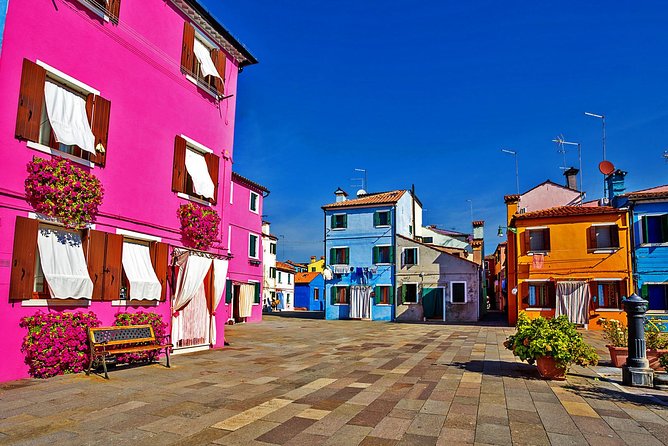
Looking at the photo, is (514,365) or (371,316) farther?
(371,316)

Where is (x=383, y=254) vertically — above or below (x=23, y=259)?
above

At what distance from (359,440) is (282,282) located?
4732cm

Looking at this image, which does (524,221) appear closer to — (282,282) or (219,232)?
(219,232)

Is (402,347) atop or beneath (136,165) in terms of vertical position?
beneath

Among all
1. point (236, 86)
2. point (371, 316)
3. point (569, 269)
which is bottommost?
point (371, 316)

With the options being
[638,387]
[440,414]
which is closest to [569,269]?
[638,387]

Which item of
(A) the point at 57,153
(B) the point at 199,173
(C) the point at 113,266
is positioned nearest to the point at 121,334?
(C) the point at 113,266

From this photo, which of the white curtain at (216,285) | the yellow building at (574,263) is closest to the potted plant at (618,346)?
the white curtain at (216,285)

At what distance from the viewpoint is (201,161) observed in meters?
13.3

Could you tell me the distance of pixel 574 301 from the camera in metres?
23.9

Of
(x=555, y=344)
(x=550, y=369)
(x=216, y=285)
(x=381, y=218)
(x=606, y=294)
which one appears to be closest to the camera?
(x=555, y=344)

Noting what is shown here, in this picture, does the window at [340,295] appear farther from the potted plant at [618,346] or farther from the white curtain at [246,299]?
the potted plant at [618,346]

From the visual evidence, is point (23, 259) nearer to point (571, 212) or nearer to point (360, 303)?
point (571, 212)

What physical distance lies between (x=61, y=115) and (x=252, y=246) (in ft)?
59.8
